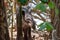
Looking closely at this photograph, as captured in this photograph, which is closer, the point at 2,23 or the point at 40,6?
the point at 40,6

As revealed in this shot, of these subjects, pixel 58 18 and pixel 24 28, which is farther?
pixel 24 28

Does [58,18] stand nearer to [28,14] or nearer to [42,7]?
[42,7]

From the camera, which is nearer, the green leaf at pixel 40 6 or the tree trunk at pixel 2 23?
the green leaf at pixel 40 6

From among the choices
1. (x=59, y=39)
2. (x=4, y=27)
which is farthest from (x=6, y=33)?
(x=59, y=39)

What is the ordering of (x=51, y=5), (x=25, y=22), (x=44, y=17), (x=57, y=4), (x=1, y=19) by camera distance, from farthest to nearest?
1. (x=44, y=17)
2. (x=25, y=22)
3. (x=1, y=19)
4. (x=57, y=4)
5. (x=51, y=5)

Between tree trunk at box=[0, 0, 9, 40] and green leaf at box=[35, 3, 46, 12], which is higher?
green leaf at box=[35, 3, 46, 12]

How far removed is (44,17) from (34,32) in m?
0.26

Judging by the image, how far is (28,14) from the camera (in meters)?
1.85

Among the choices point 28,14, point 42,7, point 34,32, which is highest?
point 42,7

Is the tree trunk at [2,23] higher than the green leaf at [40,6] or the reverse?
the reverse

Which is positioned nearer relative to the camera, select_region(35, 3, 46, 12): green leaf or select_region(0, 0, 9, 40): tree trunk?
select_region(35, 3, 46, 12): green leaf

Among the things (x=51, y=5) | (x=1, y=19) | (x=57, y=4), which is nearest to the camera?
(x=51, y=5)

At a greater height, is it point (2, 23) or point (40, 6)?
point (40, 6)

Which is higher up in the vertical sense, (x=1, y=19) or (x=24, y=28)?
(x=1, y=19)
